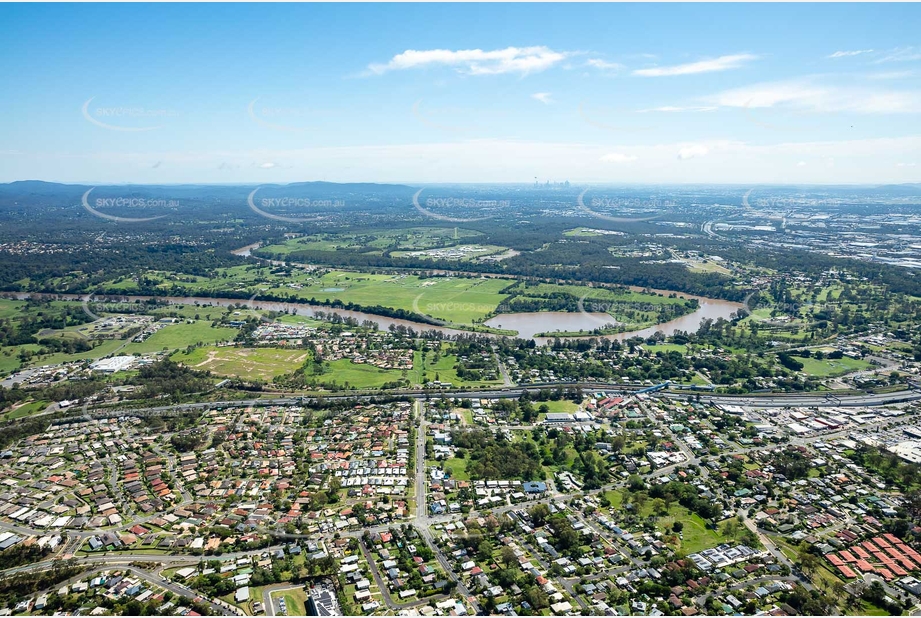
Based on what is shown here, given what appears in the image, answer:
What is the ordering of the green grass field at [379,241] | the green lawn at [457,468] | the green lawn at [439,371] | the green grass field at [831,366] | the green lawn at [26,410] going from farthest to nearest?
1. the green grass field at [379,241]
2. the green grass field at [831,366]
3. the green lawn at [439,371]
4. the green lawn at [26,410]
5. the green lawn at [457,468]

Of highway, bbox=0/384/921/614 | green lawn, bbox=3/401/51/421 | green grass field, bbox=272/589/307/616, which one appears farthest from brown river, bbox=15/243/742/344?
green grass field, bbox=272/589/307/616

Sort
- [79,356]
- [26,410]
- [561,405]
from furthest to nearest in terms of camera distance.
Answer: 1. [79,356]
2. [561,405]
3. [26,410]

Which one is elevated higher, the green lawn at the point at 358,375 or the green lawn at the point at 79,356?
the green lawn at the point at 79,356

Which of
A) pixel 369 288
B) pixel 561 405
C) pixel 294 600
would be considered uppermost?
pixel 369 288

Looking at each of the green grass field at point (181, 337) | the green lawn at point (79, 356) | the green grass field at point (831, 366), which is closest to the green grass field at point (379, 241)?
the green grass field at point (181, 337)

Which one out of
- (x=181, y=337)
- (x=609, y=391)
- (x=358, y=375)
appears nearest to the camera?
(x=609, y=391)

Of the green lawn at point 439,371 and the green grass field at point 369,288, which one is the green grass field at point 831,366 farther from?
the green grass field at point 369,288

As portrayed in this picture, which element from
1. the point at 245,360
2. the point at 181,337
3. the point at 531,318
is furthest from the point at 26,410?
the point at 531,318

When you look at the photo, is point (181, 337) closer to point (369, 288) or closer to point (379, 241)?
point (369, 288)

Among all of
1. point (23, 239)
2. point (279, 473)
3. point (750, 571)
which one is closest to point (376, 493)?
point (279, 473)

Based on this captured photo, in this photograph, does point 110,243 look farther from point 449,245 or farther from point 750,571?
point 750,571

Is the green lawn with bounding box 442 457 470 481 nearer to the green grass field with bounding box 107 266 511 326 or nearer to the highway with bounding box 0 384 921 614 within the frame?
the highway with bounding box 0 384 921 614
